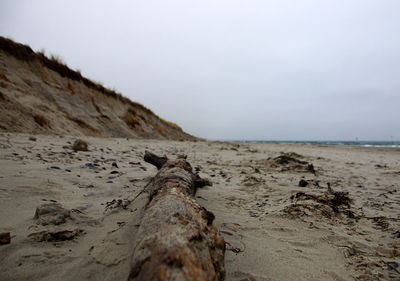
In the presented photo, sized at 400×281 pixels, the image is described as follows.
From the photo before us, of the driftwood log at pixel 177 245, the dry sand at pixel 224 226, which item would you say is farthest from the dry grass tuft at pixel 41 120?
the driftwood log at pixel 177 245

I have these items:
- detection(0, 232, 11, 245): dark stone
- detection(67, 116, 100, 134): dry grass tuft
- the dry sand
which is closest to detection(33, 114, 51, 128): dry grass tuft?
detection(67, 116, 100, 134): dry grass tuft

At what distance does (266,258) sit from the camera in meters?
1.59

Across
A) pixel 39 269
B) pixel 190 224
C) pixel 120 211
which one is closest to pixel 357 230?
pixel 190 224

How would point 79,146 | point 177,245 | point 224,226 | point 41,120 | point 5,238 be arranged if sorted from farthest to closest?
point 41,120
point 79,146
point 224,226
point 5,238
point 177,245

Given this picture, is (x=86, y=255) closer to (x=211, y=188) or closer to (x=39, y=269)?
(x=39, y=269)

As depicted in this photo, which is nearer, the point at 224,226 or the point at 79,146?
the point at 224,226

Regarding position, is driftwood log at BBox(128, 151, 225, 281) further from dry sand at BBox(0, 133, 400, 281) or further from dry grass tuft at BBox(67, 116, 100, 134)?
dry grass tuft at BBox(67, 116, 100, 134)

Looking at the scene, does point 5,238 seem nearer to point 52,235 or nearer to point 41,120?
point 52,235

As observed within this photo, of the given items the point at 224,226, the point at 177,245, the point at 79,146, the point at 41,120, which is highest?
the point at 41,120

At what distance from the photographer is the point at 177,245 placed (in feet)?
3.44

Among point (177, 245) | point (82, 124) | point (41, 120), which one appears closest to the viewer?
point (177, 245)

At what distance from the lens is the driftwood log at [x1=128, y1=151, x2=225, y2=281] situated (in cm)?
94

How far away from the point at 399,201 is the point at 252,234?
7.80 ft

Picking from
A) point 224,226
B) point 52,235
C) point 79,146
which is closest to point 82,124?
point 79,146
